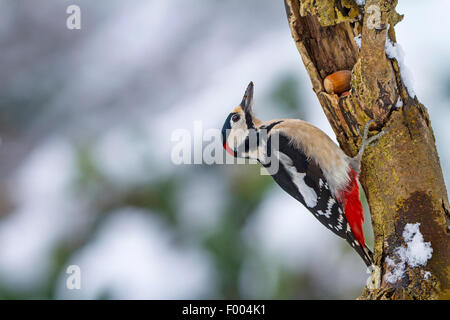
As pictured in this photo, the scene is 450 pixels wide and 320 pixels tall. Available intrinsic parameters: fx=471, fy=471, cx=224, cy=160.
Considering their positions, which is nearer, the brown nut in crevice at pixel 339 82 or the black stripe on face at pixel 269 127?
the brown nut in crevice at pixel 339 82

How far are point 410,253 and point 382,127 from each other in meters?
0.41

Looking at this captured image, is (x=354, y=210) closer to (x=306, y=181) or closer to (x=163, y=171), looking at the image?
(x=306, y=181)

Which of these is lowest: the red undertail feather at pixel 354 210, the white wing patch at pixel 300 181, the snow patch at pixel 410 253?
the snow patch at pixel 410 253

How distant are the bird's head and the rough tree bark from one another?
1.01 feet

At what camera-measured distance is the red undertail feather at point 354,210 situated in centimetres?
173

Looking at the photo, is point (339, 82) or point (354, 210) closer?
point (339, 82)

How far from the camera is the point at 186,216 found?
248 centimetres

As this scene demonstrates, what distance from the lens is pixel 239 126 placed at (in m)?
1.87

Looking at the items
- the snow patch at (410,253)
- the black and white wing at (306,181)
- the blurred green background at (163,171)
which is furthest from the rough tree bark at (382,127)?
the blurred green background at (163,171)

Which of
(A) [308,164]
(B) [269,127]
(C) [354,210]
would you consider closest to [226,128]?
(B) [269,127]

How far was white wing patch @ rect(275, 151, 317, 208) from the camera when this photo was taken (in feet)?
5.89

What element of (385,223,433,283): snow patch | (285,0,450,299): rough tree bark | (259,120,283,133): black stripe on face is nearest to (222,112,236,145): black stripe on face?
(259,120,283,133): black stripe on face

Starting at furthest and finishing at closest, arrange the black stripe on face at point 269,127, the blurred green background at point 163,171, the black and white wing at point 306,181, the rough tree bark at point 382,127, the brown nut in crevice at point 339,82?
the blurred green background at point 163,171 → the black stripe on face at point 269,127 → the black and white wing at point 306,181 → the brown nut in crevice at point 339,82 → the rough tree bark at point 382,127

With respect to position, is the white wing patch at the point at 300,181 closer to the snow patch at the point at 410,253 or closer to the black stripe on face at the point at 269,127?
the black stripe on face at the point at 269,127
